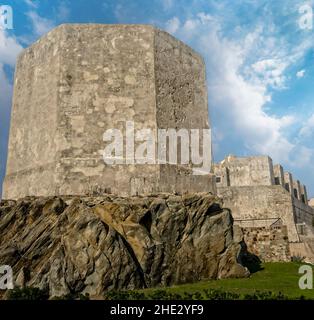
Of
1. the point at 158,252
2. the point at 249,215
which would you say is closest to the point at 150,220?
the point at 158,252

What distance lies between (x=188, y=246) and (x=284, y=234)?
7.75m

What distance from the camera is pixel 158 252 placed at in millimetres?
16594

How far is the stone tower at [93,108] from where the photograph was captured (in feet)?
62.8

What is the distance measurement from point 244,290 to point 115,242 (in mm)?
4739

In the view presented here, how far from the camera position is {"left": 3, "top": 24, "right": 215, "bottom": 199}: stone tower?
19.2m

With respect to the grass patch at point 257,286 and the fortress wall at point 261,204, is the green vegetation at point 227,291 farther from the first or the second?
the fortress wall at point 261,204

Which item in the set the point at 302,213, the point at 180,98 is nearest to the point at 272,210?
the point at 302,213

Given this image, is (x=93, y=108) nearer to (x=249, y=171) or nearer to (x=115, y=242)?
(x=115, y=242)

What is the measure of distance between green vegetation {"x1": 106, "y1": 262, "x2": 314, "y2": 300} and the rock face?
0.94 metres

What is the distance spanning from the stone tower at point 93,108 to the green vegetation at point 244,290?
5062 mm

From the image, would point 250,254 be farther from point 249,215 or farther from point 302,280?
point 249,215

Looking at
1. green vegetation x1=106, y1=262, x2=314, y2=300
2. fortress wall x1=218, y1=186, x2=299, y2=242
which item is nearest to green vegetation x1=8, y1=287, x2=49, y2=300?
green vegetation x1=106, y1=262, x2=314, y2=300

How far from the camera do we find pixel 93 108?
19719 mm

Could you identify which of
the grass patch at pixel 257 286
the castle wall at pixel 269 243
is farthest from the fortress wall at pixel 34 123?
the castle wall at pixel 269 243
